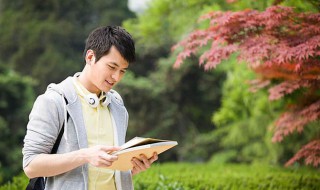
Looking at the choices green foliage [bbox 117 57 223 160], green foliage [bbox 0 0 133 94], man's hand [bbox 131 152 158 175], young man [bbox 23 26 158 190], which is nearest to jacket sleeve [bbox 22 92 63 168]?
young man [bbox 23 26 158 190]

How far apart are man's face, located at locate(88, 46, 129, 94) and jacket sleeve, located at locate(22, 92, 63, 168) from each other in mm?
194

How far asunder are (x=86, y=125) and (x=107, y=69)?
259 mm

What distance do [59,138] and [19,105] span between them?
414 inches

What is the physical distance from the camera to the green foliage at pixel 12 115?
36.3 ft

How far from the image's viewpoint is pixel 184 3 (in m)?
7.46

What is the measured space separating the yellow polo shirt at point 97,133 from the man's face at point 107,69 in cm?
8

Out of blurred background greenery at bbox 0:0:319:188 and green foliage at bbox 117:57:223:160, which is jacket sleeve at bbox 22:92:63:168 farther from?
green foliage at bbox 117:57:223:160

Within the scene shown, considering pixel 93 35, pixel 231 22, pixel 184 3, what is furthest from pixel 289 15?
pixel 184 3

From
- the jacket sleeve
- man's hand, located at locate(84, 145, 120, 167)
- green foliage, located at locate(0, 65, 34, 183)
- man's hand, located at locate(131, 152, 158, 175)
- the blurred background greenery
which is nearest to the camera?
man's hand, located at locate(84, 145, 120, 167)

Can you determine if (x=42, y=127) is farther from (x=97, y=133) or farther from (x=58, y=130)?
(x=97, y=133)

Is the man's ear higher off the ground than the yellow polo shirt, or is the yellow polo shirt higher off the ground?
the man's ear

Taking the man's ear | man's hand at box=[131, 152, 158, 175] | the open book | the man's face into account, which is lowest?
man's hand at box=[131, 152, 158, 175]

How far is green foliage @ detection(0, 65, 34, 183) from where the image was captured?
11.1 meters

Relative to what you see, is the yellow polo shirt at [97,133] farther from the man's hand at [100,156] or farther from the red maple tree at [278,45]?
the red maple tree at [278,45]
